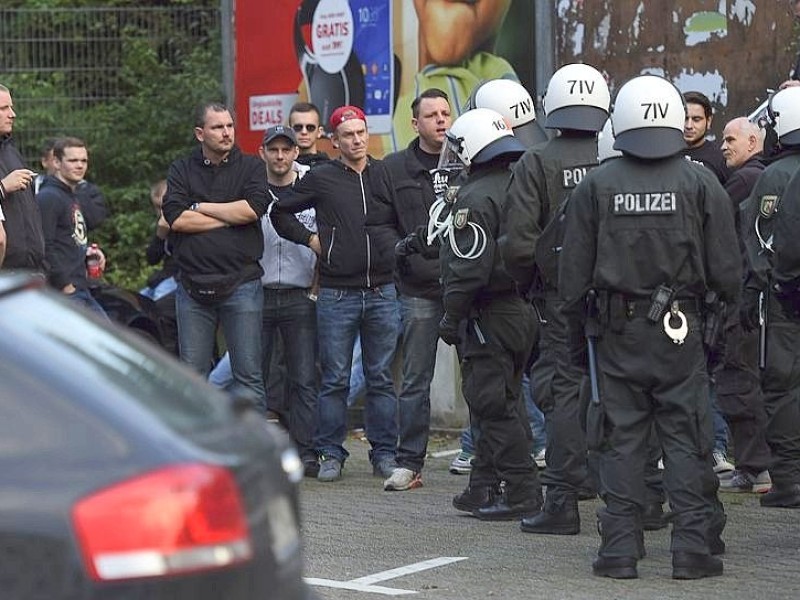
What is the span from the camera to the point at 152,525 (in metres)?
3.38

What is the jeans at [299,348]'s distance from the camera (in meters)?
10.9

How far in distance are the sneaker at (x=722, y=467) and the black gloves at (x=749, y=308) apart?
3.67 feet

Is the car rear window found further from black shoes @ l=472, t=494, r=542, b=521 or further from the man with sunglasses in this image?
the man with sunglasses

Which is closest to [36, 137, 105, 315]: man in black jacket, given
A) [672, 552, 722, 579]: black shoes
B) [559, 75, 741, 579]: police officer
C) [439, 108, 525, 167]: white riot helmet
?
[439, 108, 525, 167]: white riot helmet

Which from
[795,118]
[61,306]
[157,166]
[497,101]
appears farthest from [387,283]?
[157,166]

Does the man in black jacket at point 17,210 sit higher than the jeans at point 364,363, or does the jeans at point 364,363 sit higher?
the man in black jacket at point 17,210

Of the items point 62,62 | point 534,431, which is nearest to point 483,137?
point 534,431

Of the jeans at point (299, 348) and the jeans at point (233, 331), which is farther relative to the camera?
the jeans at point (299, 348)

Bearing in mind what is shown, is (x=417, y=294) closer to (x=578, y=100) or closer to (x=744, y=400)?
(x=744, y=400)

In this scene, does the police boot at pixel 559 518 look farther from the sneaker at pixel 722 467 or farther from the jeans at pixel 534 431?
the jeans at pixel 534 431

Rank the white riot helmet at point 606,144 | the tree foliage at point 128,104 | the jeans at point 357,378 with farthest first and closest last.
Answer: the tree foliage at point 128,104, the jeans at point 357,378, the white riot helmet at point 606,144

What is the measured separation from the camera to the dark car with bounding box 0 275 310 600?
11.1ft

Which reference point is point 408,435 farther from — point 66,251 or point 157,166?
point 157,166

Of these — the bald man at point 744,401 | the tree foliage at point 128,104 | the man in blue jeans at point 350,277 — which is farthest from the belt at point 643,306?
the tree foliage at point 128,104
